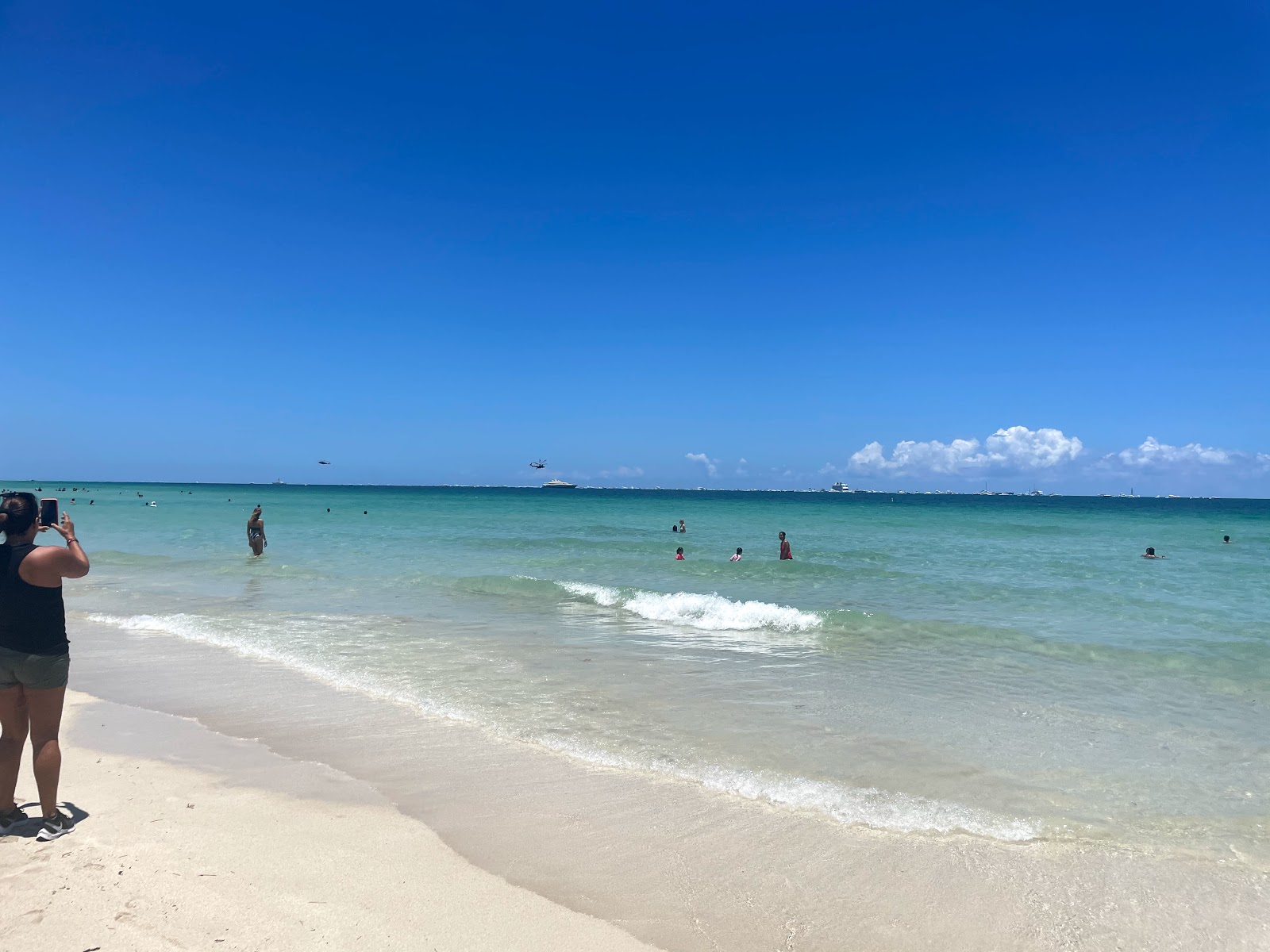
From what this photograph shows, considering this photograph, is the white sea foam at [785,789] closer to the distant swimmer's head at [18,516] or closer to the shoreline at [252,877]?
the shoreline at [252,877]

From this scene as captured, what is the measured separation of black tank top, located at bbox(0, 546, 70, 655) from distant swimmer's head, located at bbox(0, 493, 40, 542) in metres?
0.10

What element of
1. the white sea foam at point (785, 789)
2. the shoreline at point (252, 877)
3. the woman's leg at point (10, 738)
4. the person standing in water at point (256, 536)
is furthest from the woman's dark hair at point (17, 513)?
the person standing in water at point (256, 536)

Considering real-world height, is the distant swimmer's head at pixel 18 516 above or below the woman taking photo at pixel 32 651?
above

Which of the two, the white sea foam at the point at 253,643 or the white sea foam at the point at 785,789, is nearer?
the white sea foam at the point at 785,789

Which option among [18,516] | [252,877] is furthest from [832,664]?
[18,516]

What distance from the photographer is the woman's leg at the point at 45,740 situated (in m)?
4.47

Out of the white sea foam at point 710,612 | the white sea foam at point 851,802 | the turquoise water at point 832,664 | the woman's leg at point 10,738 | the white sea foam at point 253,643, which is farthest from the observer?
the white sea foam at point 710,612

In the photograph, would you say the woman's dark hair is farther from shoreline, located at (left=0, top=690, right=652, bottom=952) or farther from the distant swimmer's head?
shoreline, located at (left=0, top=690, right=652, bottom=952)

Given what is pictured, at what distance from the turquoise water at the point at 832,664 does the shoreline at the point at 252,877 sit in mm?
2124

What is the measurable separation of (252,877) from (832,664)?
25.9 feet

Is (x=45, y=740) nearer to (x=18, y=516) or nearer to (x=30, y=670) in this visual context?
(x=30, y=670)

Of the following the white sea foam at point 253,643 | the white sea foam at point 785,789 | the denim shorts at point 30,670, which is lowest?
A: the white sea foam at point 253,643

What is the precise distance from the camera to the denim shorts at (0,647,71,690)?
438cm

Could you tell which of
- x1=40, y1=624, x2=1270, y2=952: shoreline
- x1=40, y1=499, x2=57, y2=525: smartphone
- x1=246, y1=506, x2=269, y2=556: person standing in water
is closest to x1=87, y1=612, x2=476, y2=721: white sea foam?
x1=40, y1=624, x2=1270, y2=952: shoreline
